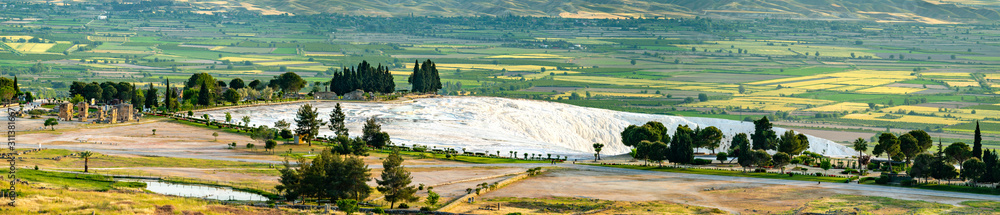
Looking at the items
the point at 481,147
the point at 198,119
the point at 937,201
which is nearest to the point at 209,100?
the point at 198,119

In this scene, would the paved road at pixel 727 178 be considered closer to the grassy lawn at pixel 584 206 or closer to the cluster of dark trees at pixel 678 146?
the cluster of dark trees at pixel 678 146


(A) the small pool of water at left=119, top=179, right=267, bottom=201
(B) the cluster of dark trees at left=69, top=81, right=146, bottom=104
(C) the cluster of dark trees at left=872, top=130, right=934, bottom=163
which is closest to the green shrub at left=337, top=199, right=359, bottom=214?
(A) the small pool of water at left=119, top=179, right=267, bottom=201

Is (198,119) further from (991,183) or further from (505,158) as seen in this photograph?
(991,183)

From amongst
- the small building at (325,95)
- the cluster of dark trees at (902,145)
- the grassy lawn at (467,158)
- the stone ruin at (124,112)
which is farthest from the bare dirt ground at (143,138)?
the cluster of dark trees at (902,145)

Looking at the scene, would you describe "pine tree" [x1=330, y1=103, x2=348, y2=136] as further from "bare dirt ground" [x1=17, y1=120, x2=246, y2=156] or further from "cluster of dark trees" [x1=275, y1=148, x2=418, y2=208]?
"cluster of dark trees" [x1=275, y1=148, x2=418, y2=208]

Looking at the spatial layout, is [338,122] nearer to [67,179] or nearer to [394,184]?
[67,179]

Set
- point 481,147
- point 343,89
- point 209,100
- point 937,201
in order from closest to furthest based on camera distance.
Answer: point 937,201 → point 481,147 → point 209,100 → point 343,89

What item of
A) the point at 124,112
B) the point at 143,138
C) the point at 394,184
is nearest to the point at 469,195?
the point at 394,184
